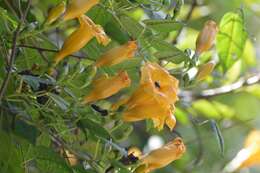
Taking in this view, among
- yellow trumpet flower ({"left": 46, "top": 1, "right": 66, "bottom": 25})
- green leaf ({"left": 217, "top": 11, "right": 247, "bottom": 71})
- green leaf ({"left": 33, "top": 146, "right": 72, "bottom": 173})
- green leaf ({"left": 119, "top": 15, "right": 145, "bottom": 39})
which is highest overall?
yellow trumpet flower ({"left": 46, "top": 1, "right": 66, "bottom": 25})

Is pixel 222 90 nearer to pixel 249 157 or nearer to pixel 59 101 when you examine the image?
pixel 249 157

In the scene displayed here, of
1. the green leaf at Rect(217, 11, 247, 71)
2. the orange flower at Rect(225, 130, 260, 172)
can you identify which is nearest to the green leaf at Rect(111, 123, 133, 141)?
the green leaf at Rect(217, 11, 247, 71)

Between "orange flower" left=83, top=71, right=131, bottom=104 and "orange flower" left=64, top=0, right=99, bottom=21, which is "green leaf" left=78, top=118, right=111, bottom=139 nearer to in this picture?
"orange flower" left=83, top=71, right=131, bottom=104

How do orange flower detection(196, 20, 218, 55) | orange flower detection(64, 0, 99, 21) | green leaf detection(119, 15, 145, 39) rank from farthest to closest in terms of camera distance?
orange flower detection(196, 20, 218, 55) < green leaf detection(119, 15, 145, 39) < orange flower detection(64, 0, 99, 21)

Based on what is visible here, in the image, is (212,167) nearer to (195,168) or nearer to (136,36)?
(195,168)

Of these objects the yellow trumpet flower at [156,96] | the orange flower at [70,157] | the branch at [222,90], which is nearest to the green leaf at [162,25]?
the yellow trumpet flower at [156,96]

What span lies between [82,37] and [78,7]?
0.22 ft

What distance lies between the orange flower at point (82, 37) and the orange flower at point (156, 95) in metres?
0.07

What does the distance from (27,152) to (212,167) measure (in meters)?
1.00

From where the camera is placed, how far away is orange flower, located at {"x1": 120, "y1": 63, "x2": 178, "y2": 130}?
3.12 feet

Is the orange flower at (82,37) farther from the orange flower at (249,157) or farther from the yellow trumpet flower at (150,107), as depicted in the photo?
the orange flower at (249,157)

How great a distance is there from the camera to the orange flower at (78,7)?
0.92 metres

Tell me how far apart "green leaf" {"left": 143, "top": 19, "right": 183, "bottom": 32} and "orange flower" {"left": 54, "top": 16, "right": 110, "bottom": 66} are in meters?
0.11

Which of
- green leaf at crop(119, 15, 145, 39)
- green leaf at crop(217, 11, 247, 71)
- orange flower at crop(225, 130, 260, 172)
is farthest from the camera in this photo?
orange flower at crop(225, 130, 260, 172)
